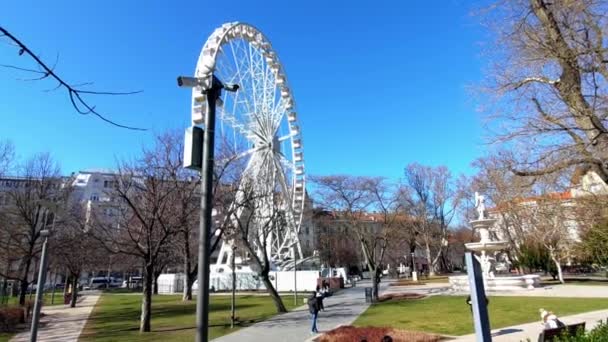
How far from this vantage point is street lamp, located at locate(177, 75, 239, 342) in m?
4.99

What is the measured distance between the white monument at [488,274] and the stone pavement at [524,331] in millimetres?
13860

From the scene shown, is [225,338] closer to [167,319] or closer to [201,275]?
[167,319]

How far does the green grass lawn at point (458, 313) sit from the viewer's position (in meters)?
16.3

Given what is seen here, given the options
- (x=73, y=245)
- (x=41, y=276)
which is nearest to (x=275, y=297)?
(x=73, y=245)

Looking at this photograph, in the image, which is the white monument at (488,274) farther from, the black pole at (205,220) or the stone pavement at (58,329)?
the black pole at (205,220)

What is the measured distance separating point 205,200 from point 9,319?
21.9 meters

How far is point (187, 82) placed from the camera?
5.79 metres

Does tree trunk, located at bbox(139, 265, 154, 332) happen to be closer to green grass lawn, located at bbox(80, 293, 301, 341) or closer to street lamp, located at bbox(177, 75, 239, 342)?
green grass lawn, located at bbox(80, 293, 301, 341)

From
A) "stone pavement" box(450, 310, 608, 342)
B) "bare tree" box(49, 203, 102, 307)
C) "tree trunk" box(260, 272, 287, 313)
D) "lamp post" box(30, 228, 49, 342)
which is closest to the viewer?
"lamp post" box(30, 228, 49, 342)

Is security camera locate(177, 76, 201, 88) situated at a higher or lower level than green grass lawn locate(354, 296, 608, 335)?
higher

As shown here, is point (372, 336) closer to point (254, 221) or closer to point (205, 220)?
point (205, 220)

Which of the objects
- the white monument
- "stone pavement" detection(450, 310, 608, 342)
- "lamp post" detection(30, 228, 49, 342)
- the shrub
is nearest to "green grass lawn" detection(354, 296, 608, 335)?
"stone pavement" detection(450, 310, 608, 342)

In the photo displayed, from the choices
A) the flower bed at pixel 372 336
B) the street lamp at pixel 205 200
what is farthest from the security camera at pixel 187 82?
the flower bed at pixel 372 336

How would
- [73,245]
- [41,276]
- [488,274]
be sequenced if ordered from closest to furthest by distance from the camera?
[41,276], [73,245], [488,274]
